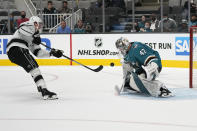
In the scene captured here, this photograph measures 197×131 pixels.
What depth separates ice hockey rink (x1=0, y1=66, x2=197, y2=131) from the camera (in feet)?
13.3

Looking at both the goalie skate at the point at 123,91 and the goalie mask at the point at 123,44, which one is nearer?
the goalie mask at the point at 123,44

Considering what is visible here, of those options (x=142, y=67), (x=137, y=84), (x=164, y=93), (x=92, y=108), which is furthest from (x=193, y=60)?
(x=92, y=108)

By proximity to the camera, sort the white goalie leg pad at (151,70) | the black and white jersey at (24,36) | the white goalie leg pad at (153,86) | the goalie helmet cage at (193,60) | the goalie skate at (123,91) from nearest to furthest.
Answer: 1. the white goalie leg pad at (151,70)
2. the white goalie leg pad at (153,86)
3. the black and white jersey at (24,36)
4. the goalie skate at (123,91)
5. the goalie helmet cage at (193,60)

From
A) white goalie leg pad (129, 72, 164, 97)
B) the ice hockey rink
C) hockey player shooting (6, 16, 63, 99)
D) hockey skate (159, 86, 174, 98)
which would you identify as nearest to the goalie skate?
the ice hockey rink

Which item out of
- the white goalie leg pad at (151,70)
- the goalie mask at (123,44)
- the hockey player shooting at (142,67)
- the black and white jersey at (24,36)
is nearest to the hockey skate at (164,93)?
the hockey player shooting at (142,67)

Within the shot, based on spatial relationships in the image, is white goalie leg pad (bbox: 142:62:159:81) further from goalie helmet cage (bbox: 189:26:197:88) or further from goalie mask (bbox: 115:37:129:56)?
goalie helmet cage (bbox: 189:26:197:88)

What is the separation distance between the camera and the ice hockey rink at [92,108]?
159 inches

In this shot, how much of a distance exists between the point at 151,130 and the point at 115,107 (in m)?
1.27

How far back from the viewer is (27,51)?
578cm

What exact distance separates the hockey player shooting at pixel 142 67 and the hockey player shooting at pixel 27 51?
0.91 meters

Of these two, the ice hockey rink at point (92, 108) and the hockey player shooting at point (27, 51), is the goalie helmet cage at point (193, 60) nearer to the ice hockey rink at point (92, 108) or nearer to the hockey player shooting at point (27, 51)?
the ice hockey rink at point (92, 108)

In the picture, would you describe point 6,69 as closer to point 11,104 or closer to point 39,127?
point 11,104

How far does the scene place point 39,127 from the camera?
397cm

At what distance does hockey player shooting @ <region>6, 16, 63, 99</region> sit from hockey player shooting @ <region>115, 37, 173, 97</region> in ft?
2.98
